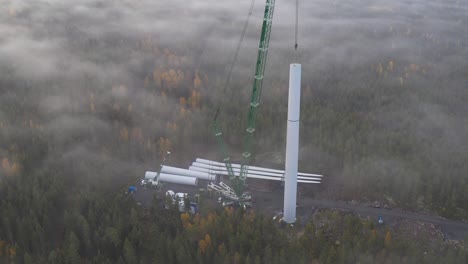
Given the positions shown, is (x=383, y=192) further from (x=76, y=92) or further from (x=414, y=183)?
(x=76, y=92)

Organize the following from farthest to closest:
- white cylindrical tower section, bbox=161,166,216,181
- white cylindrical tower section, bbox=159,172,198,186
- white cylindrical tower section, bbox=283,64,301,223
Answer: white cylindrical tower section, bbox=161,166,216,181 → white cylindrical tower section, bbox=159,172,198,186 → white cylindrical tower section, bbox=283,64,301,223

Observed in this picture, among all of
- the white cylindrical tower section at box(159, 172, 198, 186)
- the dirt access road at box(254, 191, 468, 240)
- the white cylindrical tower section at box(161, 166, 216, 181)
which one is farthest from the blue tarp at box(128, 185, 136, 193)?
the dirt access road at box(254, 191, 468, 240)

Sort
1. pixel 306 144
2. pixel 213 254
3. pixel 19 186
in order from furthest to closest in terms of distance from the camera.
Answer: pixel 306 144
pixel 19 186
pixel 213 254

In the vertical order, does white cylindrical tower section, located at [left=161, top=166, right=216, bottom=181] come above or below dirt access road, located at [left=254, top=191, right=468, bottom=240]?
above

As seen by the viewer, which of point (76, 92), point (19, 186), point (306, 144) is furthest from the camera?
point (76, 92)

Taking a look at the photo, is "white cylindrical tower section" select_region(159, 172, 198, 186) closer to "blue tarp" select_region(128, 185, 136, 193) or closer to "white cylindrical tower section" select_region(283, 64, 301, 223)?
"blue tarp" select_region(128, 185, 136, 193)

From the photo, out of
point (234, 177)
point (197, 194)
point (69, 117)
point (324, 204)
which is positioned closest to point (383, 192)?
point (324, 204)

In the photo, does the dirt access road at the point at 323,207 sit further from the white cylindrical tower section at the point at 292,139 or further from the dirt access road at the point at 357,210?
the white cylindrical tower section at the point at 292,139

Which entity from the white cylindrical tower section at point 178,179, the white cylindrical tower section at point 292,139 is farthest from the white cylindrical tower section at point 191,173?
the white cylindrical tower section at point 292,139

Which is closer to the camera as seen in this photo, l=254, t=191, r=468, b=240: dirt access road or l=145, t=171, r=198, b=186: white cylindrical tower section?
l=254, t=191, r=468, b=240: dirt access road
